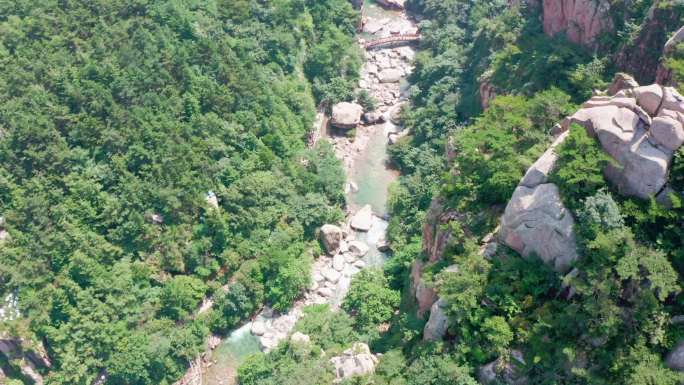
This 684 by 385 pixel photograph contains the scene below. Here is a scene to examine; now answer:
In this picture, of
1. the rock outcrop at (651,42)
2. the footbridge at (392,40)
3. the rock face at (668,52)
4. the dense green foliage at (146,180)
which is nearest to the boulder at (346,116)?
the dense green foliage at (146,180)

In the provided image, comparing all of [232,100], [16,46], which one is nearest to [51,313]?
[232,100]

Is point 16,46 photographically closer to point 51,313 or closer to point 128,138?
point 128,138

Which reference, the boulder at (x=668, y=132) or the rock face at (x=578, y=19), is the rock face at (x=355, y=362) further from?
the rock face at (x=578, y=19)

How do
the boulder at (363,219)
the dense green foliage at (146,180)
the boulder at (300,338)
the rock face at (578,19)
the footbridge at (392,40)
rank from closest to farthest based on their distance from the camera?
the boulder at (300,338) < the dense green foliage at (146,180) < the rock face at (578,19) < the boulder at (363,219) < the footbridge at (392,40)

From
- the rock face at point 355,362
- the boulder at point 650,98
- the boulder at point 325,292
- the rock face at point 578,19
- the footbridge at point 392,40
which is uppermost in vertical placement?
the boulder at point 650,98

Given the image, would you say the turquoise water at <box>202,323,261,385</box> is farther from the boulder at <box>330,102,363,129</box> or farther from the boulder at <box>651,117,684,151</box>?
the boulder at <box>651,117,684,151</box>

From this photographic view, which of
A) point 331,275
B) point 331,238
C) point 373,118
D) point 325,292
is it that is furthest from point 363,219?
point 373,118

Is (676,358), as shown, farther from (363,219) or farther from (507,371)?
(363,219)

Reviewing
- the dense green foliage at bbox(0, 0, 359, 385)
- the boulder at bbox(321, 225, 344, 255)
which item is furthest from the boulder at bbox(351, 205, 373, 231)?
the boulder at bbox(321, 225, 344, 255)
